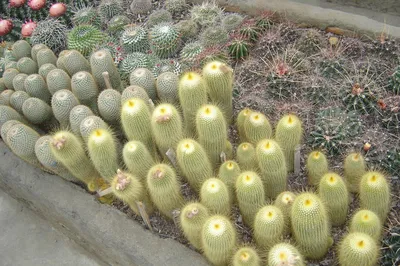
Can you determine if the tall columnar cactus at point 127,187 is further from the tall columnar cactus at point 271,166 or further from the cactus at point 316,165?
the cactus at point 316,165

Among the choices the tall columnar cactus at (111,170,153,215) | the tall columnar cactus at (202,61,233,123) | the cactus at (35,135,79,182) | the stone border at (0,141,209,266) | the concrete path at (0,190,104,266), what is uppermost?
the tall columnar cactus at (202,61,233,123)

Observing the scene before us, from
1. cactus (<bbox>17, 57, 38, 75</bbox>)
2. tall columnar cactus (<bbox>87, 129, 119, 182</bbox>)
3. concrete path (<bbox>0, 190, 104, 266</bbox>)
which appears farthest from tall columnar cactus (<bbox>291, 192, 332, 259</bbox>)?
cactus (<bbox>17, 57, 38, 75</bbox>)

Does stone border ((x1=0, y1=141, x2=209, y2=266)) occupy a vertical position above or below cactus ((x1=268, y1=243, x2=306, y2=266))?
below

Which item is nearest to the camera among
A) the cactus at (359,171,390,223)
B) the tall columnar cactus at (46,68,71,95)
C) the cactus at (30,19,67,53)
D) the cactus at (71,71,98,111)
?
the cactus at (359,171,390,223)

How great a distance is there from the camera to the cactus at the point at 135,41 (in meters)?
4.41

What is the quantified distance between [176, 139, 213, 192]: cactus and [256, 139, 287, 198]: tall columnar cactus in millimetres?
320

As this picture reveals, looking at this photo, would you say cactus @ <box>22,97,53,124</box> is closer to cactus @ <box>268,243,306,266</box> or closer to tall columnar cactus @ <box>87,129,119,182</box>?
tall columnar cactus @ <box>87,129,119,182</box>

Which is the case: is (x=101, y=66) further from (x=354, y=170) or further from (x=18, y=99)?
(x=354, y=170)

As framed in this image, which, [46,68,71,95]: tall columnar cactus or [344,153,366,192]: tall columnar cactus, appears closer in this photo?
[344,153,366,192]: tall columnar cactus

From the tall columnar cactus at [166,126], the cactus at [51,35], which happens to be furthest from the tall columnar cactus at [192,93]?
the cactus at [51,35]

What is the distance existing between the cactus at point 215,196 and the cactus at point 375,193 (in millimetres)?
768

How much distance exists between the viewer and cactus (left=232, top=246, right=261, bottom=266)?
7.32 ft

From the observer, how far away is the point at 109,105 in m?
3.28

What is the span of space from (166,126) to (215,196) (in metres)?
0.54
